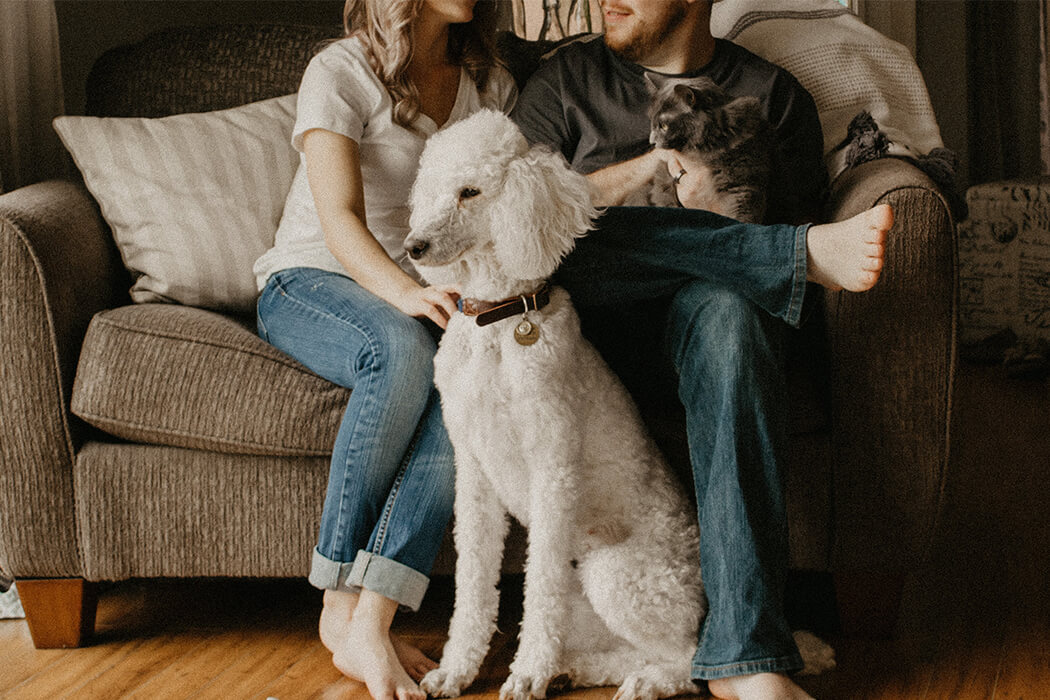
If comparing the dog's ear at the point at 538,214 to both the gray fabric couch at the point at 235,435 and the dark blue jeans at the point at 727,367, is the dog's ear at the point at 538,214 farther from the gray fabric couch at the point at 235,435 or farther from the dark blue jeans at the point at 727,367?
the gray fabric couch at the point at 235,435

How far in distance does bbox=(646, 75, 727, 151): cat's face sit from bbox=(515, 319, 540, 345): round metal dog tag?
19.4 inches

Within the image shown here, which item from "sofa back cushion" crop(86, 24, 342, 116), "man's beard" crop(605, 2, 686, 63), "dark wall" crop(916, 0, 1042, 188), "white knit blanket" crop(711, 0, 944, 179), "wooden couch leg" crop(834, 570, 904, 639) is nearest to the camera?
"wooden couch leg" crop(834, 570, 904, 639)

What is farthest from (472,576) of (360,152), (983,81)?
(983,81)

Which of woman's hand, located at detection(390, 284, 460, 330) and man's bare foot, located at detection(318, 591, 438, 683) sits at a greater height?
woman's hand, located at detection(390, 284, 460, 330)

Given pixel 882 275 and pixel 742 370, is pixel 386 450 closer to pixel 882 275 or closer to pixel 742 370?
pixel 742 370

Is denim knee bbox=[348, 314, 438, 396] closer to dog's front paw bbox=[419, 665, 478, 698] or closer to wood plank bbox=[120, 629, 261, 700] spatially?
dog's front paw bbox=[419, 665, 478, 698]

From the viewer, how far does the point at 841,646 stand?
63.3 inches

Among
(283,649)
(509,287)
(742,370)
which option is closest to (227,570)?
(283,649)

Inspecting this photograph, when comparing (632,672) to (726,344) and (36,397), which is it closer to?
(726,344)

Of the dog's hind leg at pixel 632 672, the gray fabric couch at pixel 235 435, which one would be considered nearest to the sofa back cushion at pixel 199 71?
the gray fabric couch at pixel 235 435

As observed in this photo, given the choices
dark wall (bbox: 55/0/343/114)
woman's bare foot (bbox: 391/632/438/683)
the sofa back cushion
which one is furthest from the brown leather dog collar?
dark wall (bbox: 55/0/343/114)

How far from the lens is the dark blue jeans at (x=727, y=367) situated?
52.5 inches

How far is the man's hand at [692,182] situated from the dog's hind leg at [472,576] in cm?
60

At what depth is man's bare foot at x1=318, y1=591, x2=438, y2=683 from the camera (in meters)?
1.51
